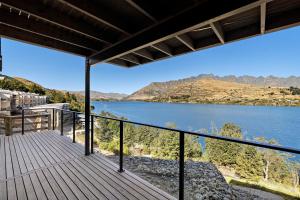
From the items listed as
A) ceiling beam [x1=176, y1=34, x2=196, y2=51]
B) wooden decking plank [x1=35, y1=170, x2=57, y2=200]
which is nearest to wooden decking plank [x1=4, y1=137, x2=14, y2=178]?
wooden decking plank [x1=35, y1=170, x2=57, y2=200]

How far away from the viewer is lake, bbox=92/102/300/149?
26.6 metres

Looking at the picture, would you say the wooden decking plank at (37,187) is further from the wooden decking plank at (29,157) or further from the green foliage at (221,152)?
the green foliage at (221,152)

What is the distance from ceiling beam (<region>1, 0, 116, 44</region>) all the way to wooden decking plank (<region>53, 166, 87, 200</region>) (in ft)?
6.97

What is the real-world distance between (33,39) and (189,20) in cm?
239

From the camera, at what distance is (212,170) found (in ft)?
24.5

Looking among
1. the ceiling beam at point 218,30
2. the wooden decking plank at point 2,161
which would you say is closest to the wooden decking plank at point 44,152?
the wooden decking plank at point 2,161

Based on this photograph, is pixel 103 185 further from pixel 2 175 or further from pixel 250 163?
pixel 250 163

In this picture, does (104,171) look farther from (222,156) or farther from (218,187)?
(222,156)

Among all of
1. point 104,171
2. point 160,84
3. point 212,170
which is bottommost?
point 212,170

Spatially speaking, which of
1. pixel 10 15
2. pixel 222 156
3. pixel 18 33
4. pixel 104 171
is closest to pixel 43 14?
pixel 10 15

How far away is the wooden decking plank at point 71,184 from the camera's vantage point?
2.24 metres

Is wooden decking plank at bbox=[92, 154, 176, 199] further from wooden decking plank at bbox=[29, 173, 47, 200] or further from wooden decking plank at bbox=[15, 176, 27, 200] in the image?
wooden decking plank at bbox=[15, 176, 27, 200]

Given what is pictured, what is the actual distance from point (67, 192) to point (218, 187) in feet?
15.5

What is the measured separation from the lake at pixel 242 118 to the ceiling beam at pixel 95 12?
672 centimetres
